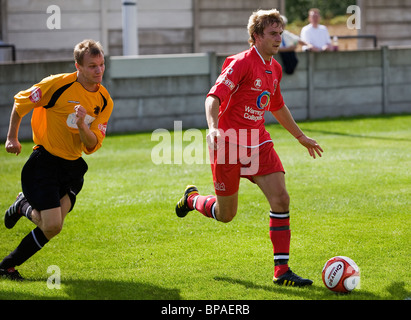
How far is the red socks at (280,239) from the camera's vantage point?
5785 millimetres

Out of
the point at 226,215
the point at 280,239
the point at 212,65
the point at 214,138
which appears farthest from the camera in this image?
the point at 212,65

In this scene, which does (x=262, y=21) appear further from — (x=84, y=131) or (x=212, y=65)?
(x=212, y=65)

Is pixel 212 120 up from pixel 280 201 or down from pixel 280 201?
up

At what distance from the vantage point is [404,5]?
79.2 feet

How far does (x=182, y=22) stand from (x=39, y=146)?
15469 millimetres

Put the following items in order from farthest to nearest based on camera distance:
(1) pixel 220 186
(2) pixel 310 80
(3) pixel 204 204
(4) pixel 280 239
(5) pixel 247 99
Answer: (2) pixel 310 80, (3) pixel 204 204, (1) pixel 220 186, (5) pixel 247 99, (4) pixel 280 239

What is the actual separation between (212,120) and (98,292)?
5.40 ft

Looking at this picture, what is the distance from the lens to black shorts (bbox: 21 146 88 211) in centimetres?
600

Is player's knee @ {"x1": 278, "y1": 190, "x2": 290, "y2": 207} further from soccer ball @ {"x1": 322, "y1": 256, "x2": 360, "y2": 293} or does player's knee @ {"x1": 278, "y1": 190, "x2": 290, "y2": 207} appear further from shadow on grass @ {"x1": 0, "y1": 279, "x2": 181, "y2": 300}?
shadow on grass @ {"x1": 0, "y1": 279, "x2": 181, "y2": 300}

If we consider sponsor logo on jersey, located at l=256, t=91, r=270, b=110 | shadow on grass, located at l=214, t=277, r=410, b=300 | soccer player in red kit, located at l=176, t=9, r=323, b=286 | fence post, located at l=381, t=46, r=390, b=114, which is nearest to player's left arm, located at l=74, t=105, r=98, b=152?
soccer player in red kit, located at l=176, t=9, r=323, b=286

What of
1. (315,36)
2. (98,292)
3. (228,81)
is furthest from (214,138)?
(315,36)

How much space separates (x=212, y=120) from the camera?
564cm

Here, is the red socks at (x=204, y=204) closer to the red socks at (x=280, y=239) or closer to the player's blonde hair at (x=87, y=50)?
the red socks at (x=280, y=239)

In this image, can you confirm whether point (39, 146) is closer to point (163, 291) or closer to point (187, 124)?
point (163, 291)
